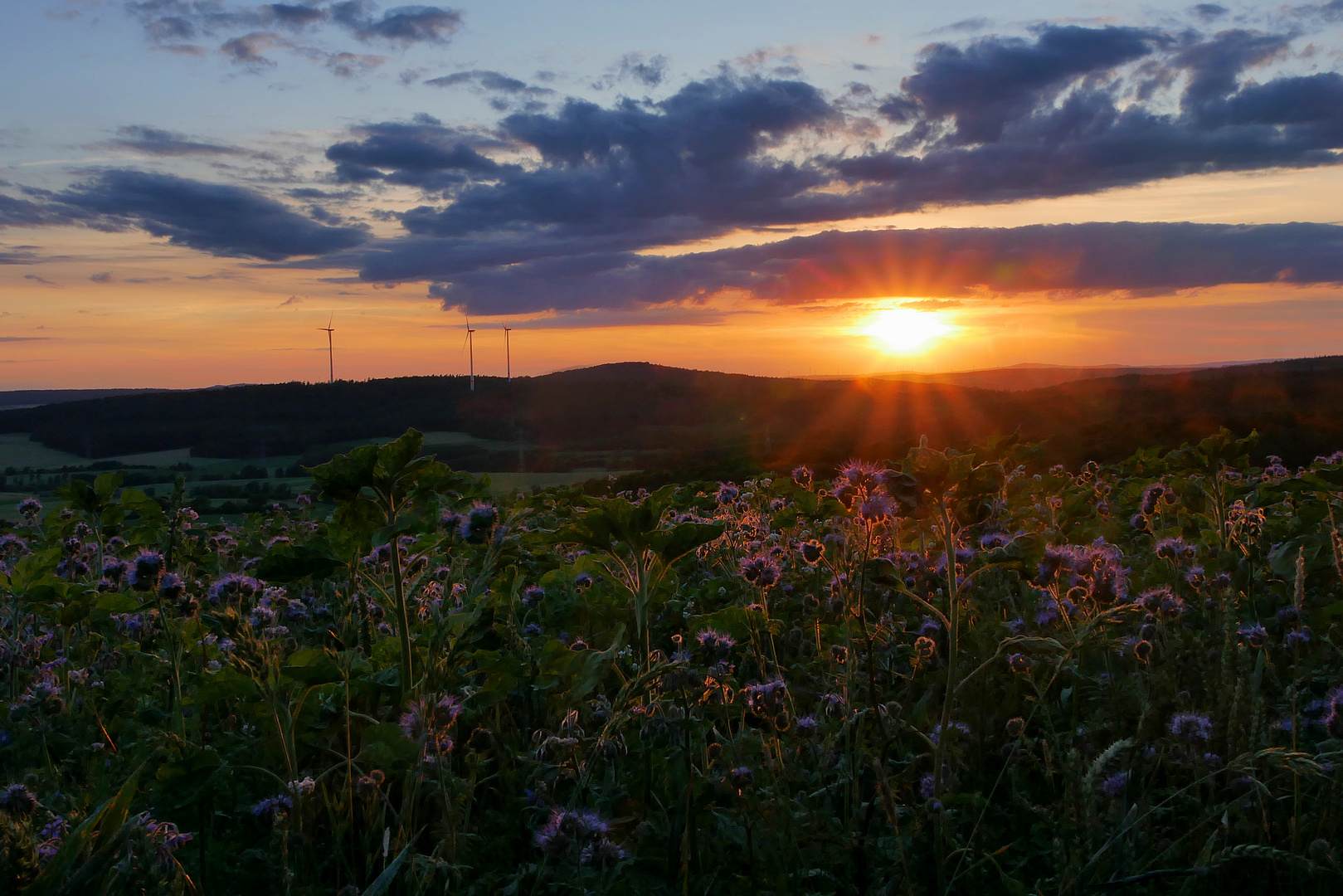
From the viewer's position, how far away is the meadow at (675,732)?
2.27m

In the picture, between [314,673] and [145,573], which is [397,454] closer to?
[314,673]

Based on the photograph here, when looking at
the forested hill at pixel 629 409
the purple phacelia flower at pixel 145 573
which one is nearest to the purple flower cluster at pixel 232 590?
the purple phacelia flower at pixel 145 573

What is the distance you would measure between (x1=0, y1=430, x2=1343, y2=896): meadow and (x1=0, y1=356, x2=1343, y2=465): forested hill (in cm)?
2333

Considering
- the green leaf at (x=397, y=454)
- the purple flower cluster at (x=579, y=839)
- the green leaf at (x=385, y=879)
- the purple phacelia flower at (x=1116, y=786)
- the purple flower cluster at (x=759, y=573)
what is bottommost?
the purple phacelia flower at (x=1116, y=786)

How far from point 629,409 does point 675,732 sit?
7569cm

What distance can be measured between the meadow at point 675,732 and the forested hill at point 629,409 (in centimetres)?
2333

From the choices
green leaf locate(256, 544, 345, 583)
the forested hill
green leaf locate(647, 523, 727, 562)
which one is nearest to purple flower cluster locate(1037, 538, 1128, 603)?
green leaf locate(647, 523, 727, 562)

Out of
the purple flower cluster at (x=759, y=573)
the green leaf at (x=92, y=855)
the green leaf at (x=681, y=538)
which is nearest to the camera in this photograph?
the green leaf at (x=92, y=855)

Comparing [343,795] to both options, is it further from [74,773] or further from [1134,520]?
[1134,520]

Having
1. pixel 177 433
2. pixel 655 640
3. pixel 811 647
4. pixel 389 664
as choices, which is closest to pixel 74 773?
pixel 389 664

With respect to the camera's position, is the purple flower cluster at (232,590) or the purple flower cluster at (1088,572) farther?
the purple flower cluster at (232,590)

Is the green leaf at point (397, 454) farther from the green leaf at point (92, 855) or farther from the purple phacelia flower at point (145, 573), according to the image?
the purple phacelia flower at point (145, 573)

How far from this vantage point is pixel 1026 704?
152 inches

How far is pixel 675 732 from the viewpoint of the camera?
2434 millimetres
